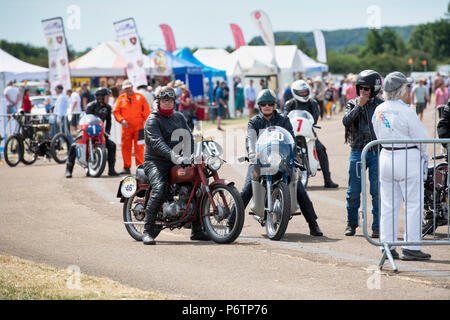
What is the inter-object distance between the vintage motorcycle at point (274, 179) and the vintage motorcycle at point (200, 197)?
18.7 inches

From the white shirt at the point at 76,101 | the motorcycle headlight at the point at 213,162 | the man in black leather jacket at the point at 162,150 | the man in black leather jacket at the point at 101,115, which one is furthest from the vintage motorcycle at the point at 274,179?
the white shirt at the point at 76,101

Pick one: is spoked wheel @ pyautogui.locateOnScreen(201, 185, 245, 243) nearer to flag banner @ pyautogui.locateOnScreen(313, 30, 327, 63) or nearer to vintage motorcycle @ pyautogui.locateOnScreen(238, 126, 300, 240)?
vintage motorcycle @ pyautogui.locateOnScreen(238, 126, 300, 240)

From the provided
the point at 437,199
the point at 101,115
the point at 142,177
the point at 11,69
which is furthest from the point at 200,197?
the point at 11,69

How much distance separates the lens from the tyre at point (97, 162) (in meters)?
16.7

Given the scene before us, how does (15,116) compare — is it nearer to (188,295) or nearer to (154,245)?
(154,245)

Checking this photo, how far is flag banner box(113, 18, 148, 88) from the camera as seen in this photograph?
2742 cm

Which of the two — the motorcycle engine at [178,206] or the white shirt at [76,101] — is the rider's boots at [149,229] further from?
the white shirt at [76,101]

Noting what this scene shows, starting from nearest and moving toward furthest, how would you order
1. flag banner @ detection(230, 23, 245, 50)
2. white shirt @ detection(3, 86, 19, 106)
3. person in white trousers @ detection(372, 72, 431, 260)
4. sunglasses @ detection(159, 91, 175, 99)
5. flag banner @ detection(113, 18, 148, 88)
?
person in white trousers @ detection(372, 72, 431, 260)
sunglasses @ detection(159, 91, 175, 99)
flag banner @ detection(113, 18, 148, 88)
white shirt @ detection(3, 86, 19, 106)
flag banner @ detection(230, 23, 245, 50)

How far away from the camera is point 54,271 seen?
7430 mm

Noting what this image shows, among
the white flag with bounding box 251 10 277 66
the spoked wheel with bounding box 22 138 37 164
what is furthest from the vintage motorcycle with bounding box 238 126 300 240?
the white flag with bounding box 251 10 277 66

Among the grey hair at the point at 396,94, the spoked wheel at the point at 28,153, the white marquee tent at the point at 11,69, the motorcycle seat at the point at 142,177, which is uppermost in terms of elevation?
the white marquee tent at the point at 11,69

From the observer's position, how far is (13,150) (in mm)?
20922

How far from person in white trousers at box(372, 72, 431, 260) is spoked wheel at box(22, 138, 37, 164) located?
14.6 m

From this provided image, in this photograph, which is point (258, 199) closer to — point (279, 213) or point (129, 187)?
point (279, 213)
